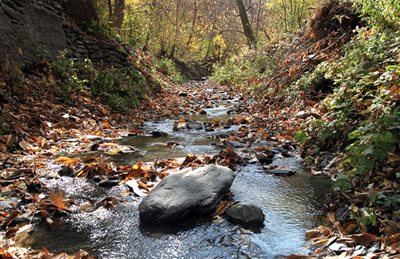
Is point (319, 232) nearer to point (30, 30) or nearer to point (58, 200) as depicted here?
point (58, 200)

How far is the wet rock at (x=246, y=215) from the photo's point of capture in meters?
3.19

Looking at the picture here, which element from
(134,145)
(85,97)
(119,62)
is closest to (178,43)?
(119,62)

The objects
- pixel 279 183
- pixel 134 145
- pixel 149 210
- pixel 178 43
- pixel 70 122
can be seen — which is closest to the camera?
pixel 149 210

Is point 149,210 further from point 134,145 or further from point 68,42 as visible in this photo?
point 68,42

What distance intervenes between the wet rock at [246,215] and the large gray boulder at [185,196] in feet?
0.69

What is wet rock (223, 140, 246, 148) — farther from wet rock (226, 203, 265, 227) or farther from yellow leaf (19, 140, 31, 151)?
yellow leaf (19, 140, 31, 151)

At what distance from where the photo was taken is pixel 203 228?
10.3 feet

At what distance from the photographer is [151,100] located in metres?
10.7

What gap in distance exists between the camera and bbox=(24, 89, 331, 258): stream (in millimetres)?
2844

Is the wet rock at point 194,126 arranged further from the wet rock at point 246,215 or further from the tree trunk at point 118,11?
the tree trunk at point 118,11

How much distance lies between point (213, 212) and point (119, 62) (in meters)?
8.05

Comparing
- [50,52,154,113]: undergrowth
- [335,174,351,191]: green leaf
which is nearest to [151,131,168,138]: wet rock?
[50,52,154,113]: undergrowth

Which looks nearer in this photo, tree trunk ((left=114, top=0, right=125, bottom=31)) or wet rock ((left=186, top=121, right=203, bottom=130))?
wet rock ((left=186, top=121, right=203, bottom=130))

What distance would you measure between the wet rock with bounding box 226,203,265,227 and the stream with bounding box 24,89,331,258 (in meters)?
0.06
